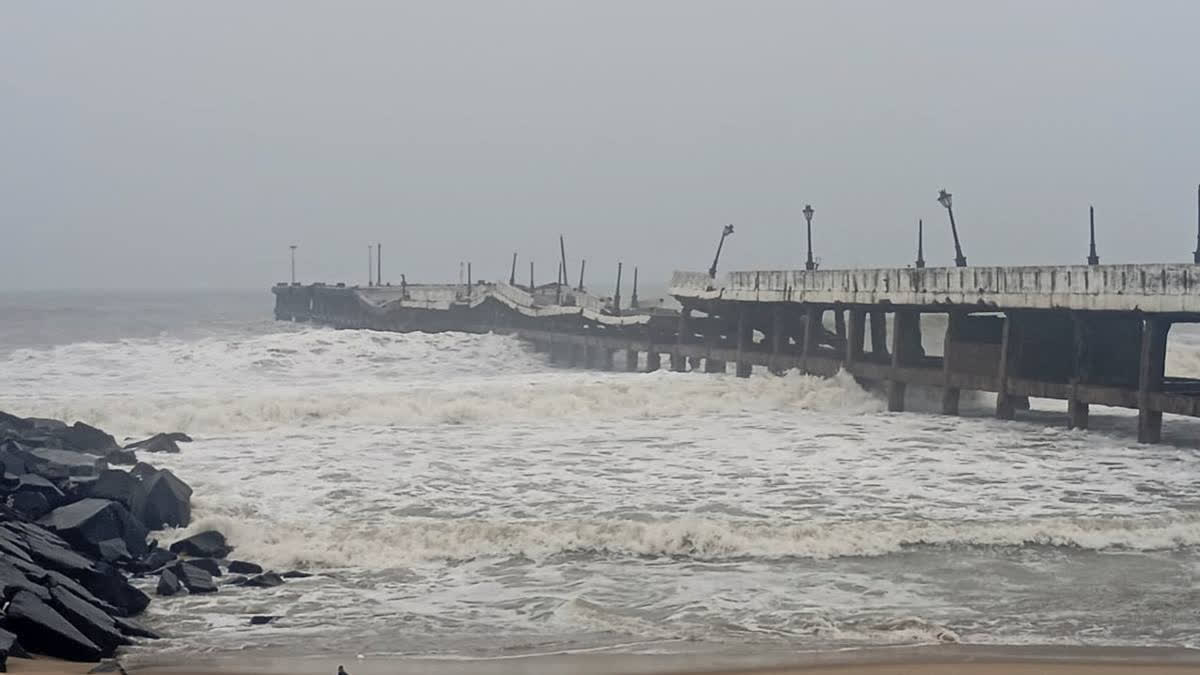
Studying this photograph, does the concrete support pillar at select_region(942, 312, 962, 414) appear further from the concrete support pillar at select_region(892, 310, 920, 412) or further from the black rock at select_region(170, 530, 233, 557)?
the black rock at select_region(170, 530, 233, 557)

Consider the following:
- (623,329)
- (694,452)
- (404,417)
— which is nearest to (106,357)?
(623,329)

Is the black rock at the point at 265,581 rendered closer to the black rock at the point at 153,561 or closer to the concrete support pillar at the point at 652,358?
the black rock at the point at 153,561

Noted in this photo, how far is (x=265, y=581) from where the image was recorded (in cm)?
1338

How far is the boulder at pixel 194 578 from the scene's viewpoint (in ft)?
42.3

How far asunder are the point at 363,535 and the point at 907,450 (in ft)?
33.8

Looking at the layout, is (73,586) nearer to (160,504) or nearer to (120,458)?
(160,504)

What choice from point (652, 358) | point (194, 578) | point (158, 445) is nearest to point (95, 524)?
point (194, 578)

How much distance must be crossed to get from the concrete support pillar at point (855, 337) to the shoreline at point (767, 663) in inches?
803

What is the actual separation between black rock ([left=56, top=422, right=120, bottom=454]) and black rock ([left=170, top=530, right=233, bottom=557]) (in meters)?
8.02

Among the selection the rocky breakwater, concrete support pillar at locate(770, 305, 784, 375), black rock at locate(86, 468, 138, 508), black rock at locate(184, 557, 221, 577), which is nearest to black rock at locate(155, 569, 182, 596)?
the rocky breakwater

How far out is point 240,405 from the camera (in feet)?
89.7

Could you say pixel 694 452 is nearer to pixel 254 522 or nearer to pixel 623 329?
pixel 254 522

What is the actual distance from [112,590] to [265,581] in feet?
5.89

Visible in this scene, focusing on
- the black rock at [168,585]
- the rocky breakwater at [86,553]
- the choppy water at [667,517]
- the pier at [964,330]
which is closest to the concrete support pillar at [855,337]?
the pier at [964,330]
